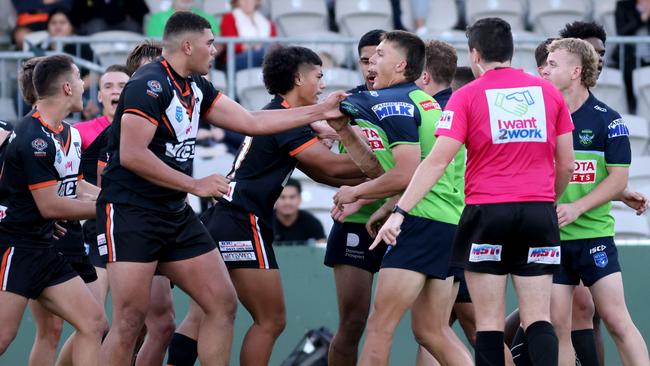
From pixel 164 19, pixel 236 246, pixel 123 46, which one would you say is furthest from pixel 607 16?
pixel 236 246

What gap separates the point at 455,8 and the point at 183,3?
3289 millimetres

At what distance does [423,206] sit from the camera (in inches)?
267

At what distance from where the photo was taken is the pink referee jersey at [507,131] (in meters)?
6.24

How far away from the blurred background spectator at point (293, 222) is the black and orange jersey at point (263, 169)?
2.59 m

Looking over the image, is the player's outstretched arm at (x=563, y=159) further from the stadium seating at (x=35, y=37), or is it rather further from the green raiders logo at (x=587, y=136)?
the stadium seating at (x=35, y=37)

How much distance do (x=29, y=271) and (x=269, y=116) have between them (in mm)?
1807

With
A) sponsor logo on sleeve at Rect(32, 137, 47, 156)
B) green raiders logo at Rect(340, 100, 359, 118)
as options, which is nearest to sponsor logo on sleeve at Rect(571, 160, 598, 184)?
green raiders logo at Rect(340, 100, 359, 118)

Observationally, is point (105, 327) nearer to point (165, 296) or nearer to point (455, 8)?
point (165, 296)

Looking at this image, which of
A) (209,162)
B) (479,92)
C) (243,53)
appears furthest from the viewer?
(243,53)

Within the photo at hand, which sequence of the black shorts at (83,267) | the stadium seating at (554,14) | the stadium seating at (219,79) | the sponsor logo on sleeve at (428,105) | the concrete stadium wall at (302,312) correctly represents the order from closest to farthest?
the sponsor logo on sleeve at (428,105), the black shorts at (83,267), the concrete stadium wall at (302,312), the stadium seating at (219,79), the stadium seating at (554,14)

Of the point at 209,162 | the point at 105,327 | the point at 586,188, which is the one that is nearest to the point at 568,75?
the point at 586,188

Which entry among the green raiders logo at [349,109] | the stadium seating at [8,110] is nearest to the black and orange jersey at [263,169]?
the green raiders logo at [349,109]

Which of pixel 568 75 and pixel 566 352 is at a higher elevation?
pixel 568 75

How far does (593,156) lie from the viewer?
24.2ft
